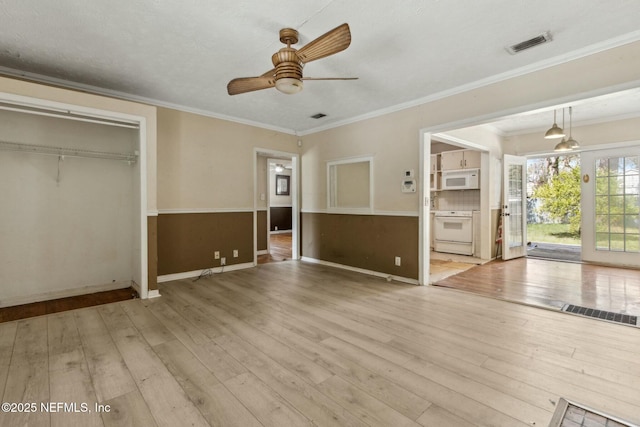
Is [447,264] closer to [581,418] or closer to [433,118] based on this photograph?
[433,118]

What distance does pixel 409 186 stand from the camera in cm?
434

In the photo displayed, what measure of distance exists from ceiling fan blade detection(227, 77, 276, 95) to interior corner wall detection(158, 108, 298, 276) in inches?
83.7

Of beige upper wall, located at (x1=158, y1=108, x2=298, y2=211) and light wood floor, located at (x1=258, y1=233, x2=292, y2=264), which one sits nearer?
beige upper wall, located at (x1=158, y1=108, x2=298, y2=211)

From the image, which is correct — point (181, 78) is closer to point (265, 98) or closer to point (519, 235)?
point (265, 98)

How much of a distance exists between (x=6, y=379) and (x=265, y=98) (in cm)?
373

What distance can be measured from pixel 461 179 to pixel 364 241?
2968 millimetres

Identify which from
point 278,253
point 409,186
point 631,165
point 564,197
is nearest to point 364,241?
point 409,186

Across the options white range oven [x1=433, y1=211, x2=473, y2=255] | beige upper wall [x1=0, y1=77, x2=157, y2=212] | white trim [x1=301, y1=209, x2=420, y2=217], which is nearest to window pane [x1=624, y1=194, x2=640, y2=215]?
white range oven [x1=433, y1=211, x2=473, y2=255]

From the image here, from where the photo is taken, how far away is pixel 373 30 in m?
2.55

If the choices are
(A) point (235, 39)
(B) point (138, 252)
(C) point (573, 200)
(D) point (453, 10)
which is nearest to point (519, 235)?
(C) point (573, 200)

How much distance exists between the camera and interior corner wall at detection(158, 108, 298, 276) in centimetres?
441

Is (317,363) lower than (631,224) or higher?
lower

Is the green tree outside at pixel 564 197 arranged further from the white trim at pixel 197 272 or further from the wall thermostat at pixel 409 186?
the white trim at pixel 197 272

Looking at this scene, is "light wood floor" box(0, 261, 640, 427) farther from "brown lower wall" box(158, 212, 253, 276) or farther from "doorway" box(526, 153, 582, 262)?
"doorway" box(526, 153, 582, 262)
